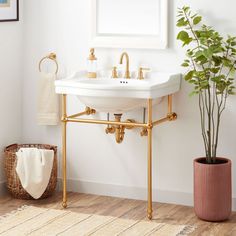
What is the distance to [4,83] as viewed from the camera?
4695 millimetres

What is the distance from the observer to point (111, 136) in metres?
4.67

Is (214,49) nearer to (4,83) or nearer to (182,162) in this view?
(182,162)

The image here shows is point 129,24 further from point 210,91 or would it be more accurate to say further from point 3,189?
point 3,189

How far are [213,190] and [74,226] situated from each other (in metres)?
0.87

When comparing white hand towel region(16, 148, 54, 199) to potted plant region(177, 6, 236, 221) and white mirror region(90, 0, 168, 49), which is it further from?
potted plant region(177, 6, 236, 221)

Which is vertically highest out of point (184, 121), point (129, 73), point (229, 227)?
point (129, 73)

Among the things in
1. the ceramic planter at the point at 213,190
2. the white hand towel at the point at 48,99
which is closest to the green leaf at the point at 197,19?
the ceramic planter at the point at 213,190

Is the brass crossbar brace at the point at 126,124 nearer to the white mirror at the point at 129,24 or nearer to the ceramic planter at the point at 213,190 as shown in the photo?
the ceramic planter at the point at 213,190

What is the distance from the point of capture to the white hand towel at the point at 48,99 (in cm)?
473

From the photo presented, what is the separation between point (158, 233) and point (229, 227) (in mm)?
456

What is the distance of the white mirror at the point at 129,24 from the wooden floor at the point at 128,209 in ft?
3.49

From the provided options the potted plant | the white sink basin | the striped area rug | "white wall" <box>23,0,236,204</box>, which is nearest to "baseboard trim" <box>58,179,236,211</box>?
"white wall" <box>23,0,236,204</box>

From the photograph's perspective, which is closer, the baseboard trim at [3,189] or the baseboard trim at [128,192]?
the baseboard trim at [128,192]

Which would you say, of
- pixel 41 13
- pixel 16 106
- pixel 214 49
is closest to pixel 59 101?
pixel 16 106
